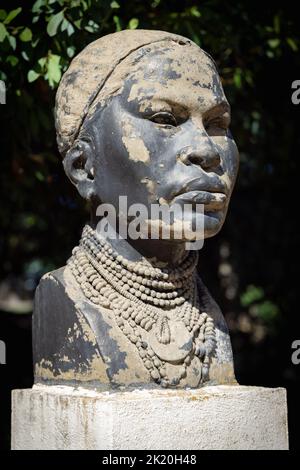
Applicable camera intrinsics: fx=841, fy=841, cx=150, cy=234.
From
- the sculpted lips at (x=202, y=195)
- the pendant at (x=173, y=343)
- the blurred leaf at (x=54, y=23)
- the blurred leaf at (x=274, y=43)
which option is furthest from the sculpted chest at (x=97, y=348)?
the blurred leaf at (x=274, y=43)

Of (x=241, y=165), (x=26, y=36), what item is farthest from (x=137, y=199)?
(x=241, y=165)

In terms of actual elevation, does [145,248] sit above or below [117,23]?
below

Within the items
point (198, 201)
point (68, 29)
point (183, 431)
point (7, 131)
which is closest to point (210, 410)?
point (183, 431)

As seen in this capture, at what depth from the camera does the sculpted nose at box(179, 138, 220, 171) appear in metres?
3.35

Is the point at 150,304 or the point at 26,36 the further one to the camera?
the point at 26,36

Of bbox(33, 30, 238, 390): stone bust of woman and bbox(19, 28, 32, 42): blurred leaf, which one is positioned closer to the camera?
bbox(33, 30, 238, 390): stone bust of woman

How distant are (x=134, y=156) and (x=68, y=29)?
119 cm

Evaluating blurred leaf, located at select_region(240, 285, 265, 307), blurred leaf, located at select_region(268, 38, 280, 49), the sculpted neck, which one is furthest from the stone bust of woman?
blurred leaf, located at select_region(240, 285, 265, 307)

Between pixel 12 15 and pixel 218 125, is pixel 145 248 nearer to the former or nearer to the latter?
pixel 218 125

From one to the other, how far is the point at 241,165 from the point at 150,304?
359 cm

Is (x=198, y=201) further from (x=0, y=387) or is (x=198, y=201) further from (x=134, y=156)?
(x=0, y=387)

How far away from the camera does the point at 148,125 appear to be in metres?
3.37

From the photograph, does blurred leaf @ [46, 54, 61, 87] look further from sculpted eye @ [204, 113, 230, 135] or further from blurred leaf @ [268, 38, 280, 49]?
blurred leaf @ [268, 38, 280, 49]

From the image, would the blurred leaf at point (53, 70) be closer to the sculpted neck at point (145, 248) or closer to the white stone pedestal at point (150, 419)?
the sculpted neck at point (145, 248)
